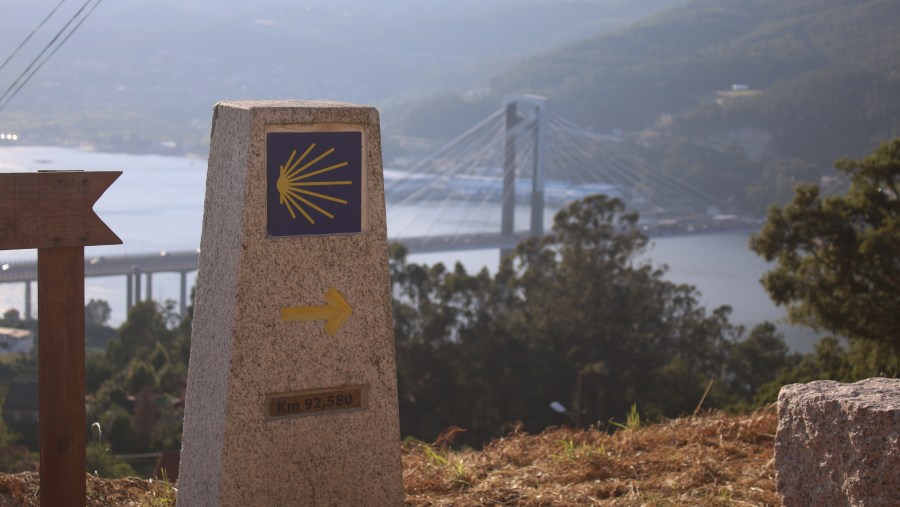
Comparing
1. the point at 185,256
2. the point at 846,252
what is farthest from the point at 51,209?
the point at 185,256

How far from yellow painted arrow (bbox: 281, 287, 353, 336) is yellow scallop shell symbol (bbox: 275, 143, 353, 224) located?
13 cm

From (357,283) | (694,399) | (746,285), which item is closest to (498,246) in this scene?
(746,285)

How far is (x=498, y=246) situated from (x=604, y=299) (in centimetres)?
879

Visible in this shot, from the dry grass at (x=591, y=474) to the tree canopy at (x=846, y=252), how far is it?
187 inches

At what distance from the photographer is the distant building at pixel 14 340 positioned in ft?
55.7

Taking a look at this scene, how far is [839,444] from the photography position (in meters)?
1.68

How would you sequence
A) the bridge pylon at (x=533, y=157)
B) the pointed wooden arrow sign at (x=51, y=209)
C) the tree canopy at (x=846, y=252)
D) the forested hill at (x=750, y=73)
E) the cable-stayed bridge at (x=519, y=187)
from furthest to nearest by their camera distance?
the cable-stayed bridge at (x=519, y=187)
the bridge pylon at (x=533, y=157)
the forested hill at (x=750, y=73)
the tree canopy at (x=846, y=252)
the pointed wooden arrow sign at (x=51, y=209)

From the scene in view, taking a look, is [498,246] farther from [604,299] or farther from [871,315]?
[871,315]

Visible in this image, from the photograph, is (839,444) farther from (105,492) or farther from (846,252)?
(846,252)

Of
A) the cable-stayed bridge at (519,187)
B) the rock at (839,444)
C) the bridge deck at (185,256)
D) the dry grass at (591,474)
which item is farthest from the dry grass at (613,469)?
the cable-stayed bridge at (519,187)

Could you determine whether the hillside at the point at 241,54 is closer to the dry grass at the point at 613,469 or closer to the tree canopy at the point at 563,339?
the tree canopy at the point at 563,339

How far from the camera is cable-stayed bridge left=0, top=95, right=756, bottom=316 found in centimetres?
2741

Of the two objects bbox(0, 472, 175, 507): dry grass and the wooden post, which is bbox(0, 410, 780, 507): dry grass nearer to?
bbox(0, 472, 175, 507): dry grass

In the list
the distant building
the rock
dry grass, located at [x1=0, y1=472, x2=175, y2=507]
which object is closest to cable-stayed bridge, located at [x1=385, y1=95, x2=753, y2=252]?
the distant building
